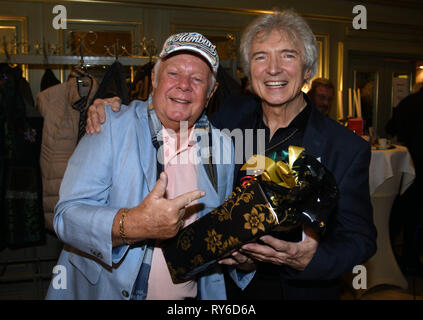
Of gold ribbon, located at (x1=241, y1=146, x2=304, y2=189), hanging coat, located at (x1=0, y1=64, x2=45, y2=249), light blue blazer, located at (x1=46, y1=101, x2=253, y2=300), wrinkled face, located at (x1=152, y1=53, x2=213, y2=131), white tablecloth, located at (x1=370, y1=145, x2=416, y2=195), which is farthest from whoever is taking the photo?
white tablecloth, located at (x1=370, y1=145, x2=416, y2=195)

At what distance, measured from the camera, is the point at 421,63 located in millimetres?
6320

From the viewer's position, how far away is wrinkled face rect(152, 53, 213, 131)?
56.7 inches

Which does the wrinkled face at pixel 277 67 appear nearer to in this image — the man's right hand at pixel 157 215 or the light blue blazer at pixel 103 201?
the light blue blazer at pixel 103 201

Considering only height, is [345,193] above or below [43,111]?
below

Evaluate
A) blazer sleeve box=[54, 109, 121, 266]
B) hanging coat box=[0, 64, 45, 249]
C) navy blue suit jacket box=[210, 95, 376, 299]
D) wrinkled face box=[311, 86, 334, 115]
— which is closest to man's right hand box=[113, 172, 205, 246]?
blazer sleeve box=[54, 109, 121, 266]

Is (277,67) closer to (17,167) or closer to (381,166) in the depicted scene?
(381,166)

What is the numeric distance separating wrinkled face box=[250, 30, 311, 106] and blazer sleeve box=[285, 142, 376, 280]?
1.36ft

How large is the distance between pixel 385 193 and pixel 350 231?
76.3 inches

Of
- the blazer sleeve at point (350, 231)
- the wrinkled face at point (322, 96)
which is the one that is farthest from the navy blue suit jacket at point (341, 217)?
the wrinkled face at point (322, 96)

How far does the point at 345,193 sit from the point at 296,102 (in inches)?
19.4

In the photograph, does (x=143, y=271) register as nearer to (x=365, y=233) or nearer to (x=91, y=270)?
(x=91, y=270)

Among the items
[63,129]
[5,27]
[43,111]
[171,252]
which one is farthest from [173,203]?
[5,27]

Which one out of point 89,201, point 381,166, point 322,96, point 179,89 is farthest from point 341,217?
point 322,96

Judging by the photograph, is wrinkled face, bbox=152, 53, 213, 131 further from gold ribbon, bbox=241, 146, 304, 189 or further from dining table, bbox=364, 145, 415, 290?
dining table, bbox=364, 145, 415, 290
